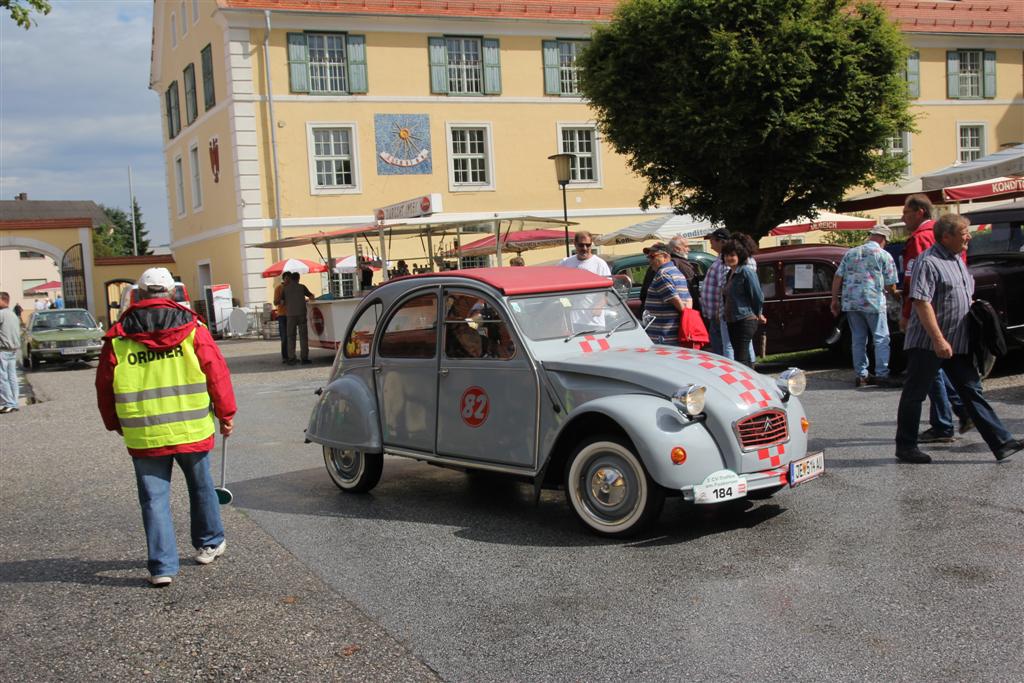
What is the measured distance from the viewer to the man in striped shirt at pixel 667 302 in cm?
886

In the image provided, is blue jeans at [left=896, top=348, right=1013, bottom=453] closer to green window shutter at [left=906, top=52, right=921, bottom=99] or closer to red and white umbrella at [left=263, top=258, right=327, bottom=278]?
red and white umbrella at [left=263, top=258, right=327, bottom=278]

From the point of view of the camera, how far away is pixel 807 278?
12922 mm

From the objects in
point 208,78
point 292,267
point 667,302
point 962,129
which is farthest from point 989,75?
point 667,302

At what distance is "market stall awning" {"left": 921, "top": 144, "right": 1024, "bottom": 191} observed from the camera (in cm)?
1273

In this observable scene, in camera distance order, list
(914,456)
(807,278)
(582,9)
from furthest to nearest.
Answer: (582,9), (807,278), (914,456)

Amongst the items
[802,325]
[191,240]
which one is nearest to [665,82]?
[802,325]

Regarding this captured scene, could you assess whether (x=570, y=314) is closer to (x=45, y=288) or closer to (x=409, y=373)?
(x=409, y=373)

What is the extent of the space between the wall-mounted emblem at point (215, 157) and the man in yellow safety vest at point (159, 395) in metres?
28.9

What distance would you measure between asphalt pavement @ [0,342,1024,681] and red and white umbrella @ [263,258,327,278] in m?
22.1

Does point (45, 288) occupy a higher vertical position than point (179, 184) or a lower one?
lower

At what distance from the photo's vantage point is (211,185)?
34062 millimetres

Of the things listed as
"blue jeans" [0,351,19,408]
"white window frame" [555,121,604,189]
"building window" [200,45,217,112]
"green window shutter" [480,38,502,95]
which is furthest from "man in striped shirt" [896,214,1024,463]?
"building window" [200,45,217,112]

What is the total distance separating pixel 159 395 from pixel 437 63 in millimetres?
28501

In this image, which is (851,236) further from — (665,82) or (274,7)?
(274,7)
